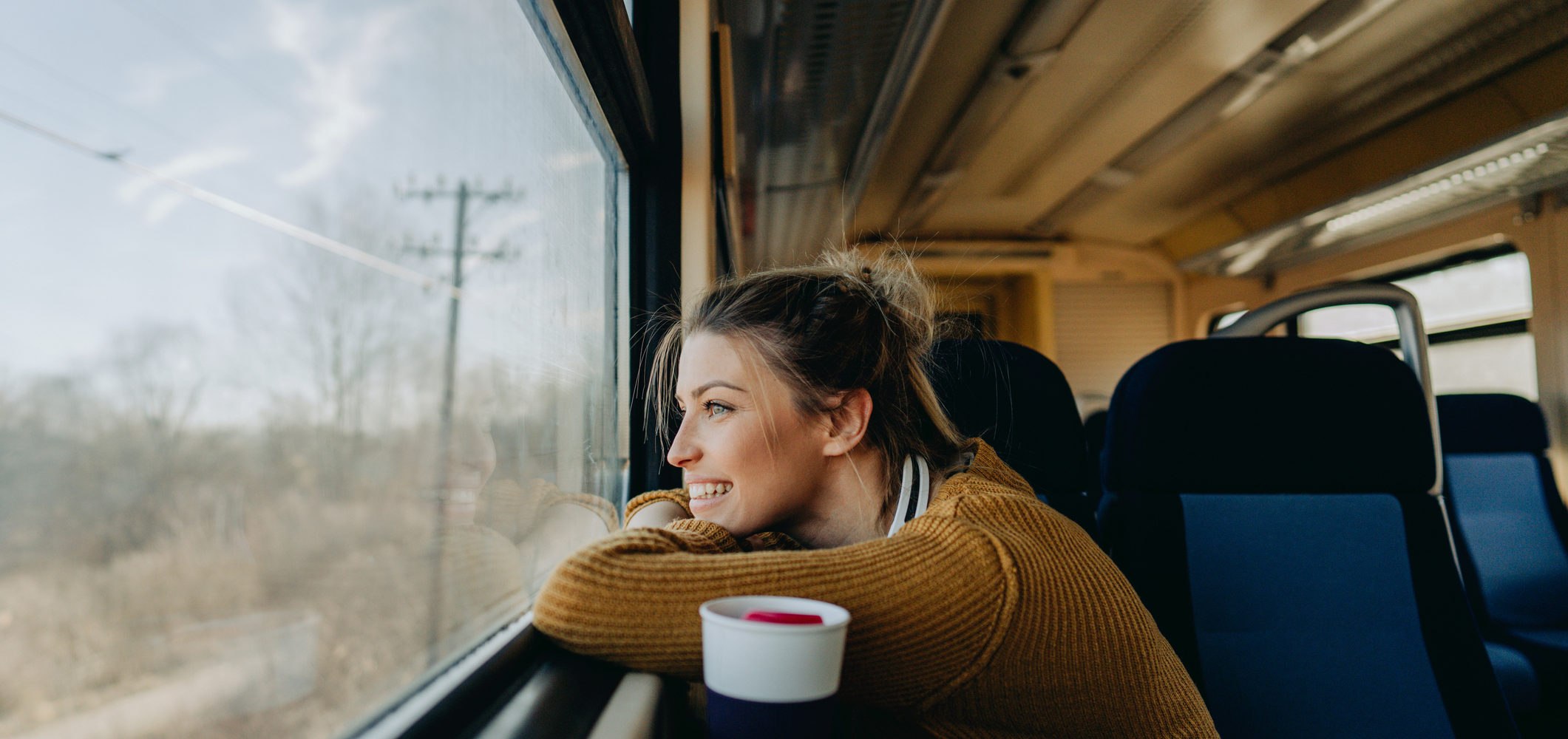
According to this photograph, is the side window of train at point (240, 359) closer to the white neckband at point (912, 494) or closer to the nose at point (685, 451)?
the nose at point (685, 451)

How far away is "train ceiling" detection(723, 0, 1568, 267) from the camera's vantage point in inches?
101

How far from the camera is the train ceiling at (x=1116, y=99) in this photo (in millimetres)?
2570

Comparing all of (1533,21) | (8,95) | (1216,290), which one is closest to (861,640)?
(8,95)

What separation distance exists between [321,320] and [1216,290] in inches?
252

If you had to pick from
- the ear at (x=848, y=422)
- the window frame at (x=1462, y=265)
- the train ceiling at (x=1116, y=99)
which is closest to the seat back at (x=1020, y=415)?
the ear at (x=848, y=422)

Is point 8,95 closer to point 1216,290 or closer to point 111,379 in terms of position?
point 111,379

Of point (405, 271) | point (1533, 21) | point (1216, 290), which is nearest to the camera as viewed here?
point (405, 271)

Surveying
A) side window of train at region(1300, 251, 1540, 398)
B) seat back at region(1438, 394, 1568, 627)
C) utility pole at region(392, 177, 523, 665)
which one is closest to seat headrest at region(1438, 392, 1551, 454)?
seat back at region(1438, 394, 1568, 627)

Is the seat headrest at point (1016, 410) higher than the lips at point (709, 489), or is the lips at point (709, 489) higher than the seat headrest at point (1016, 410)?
the seat headrest at point (1016, 410)

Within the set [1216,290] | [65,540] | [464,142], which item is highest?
[1216,290]

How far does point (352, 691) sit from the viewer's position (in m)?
0.48

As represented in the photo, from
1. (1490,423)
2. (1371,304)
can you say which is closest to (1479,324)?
(1490,423)

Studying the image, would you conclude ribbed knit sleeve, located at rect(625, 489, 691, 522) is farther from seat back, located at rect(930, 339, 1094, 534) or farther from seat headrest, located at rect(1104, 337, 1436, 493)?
seat headrest, located at rect(1104, 337, 1436, 493)

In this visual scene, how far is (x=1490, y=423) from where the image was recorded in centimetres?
286
